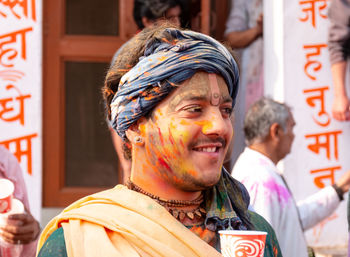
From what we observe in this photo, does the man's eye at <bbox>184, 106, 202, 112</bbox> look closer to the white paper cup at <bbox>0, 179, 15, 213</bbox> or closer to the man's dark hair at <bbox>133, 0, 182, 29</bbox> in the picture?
the white paper cup at <bbox>0, 179, 15, 213</bbox>

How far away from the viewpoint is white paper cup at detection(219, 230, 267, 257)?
195cm

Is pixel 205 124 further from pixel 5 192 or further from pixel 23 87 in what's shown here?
pixel 23 87

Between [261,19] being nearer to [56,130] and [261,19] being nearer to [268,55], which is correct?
[268,55]

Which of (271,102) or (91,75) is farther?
(91,75)

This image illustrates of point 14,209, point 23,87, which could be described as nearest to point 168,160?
point 14,209

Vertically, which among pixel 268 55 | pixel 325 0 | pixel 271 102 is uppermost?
pixel 325 0

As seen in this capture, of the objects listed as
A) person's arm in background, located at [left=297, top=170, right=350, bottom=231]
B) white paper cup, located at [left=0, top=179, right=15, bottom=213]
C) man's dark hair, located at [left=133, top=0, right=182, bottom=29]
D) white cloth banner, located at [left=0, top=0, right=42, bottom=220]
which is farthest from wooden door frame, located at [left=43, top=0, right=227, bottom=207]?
white paper cup, located at [left=0, top=179, right=15, bottom=213]

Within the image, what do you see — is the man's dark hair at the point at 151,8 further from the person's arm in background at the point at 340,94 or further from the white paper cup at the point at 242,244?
the white paper cup at the point at 242,244

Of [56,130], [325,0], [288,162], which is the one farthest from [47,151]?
[325,0]

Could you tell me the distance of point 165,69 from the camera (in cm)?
214

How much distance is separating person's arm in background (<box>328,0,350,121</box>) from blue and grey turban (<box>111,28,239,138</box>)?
3.89m

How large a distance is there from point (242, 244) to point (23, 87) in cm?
392

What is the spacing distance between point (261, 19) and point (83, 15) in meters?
1.85

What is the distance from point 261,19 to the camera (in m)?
6.42
